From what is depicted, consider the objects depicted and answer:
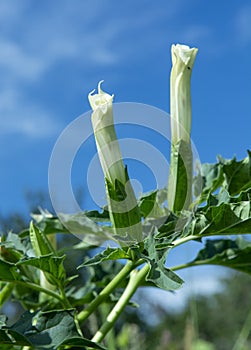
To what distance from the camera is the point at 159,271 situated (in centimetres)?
81

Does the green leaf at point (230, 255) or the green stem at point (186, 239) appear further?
the green leaf at point (230, 255)

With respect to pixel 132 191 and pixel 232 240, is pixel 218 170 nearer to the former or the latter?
pixel 232 240

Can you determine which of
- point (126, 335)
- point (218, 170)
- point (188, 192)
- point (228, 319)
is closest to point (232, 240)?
point (218, 170)

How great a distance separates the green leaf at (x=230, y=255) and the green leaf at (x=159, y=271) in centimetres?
33

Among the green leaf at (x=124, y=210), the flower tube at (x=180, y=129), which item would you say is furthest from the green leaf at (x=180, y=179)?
the green leaf at (x=124, y=210)

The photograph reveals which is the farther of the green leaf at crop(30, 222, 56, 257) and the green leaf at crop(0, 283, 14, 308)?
the green leaf at crop(0, 283, 14, 308)

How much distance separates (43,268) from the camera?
3.18ft

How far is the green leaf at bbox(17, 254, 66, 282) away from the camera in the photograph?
93 cm

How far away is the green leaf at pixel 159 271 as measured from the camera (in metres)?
0.79

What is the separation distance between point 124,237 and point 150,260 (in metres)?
0.11

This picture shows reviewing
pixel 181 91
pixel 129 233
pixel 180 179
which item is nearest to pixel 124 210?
pixel 129 233

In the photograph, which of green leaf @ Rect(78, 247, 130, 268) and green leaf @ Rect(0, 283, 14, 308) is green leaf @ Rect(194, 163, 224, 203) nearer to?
green leaf @ Rect(78, 247, 130, 268)

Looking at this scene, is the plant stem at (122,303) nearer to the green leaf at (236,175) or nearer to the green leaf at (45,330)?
the green leaf at (45,330)

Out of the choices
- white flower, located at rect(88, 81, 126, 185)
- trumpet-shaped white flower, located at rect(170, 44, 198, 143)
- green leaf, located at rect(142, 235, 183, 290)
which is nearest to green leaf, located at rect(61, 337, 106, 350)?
green leaf, located at rect(142, 235, 183, 290)
